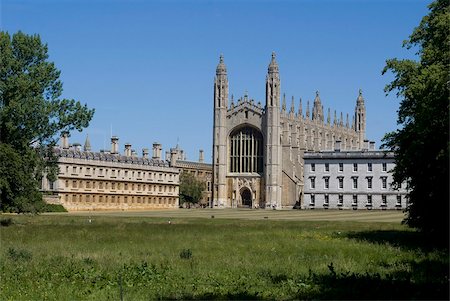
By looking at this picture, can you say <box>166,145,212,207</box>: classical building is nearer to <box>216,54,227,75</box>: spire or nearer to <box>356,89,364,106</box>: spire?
<box>216,54,227,75</box>: spire

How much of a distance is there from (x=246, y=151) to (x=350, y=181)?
23.9m

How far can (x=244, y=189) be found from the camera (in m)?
130

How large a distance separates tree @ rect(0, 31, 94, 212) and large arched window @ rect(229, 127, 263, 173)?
266ft

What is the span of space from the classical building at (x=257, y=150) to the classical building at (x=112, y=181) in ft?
31.3

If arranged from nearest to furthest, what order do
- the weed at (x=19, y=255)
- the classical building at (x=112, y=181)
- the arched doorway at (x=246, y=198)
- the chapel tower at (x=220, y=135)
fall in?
the weed at (x=19, y=255) → the classical building at (x=112, y=181) → the arched doorway at (x=246, y=198) → the chapel tower at (x=220, y=135)

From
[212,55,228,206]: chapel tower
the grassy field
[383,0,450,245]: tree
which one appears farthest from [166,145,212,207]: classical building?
the grassy field

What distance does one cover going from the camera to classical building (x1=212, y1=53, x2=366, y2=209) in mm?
127188

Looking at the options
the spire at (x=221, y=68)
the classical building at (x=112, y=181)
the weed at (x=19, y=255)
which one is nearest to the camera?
the weed at (x=19, y=255)

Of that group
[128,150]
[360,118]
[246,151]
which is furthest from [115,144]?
[360,118]

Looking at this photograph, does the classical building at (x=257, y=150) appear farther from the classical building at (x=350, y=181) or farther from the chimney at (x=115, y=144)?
the chimney at (x=115, y=144)

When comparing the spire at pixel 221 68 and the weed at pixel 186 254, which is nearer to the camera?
the weed at pixel 186 254

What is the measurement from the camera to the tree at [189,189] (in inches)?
5374

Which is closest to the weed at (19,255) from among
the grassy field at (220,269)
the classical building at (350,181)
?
the grassy field at (220,269)


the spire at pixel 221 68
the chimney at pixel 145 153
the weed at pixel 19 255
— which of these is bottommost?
the weed at pixel 19 255
